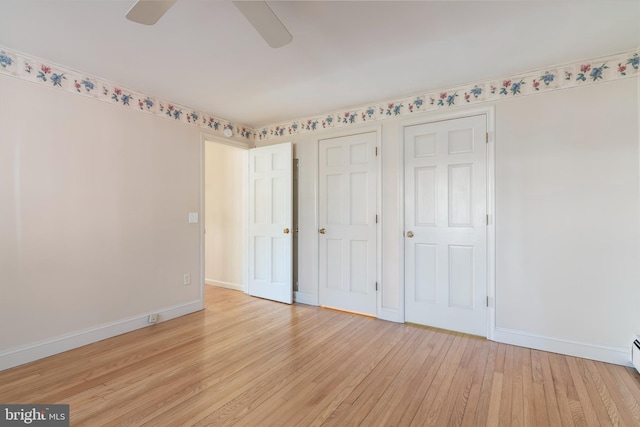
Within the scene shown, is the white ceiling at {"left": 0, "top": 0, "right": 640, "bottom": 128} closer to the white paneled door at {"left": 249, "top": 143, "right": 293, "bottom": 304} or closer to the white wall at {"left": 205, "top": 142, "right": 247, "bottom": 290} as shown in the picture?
the white paneled door at {"left": 249, "top": 143, "right": 293, "bottom": 304}

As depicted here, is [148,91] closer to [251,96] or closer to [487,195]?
[251,96]

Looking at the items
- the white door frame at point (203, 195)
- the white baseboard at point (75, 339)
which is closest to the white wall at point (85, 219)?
the white baseboard at point (75, 339)

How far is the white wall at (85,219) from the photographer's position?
2268 mm

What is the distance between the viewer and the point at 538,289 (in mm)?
2549

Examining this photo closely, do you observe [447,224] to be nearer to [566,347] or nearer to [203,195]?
[566,347]

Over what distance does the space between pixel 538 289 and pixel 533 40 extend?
1.97 metres

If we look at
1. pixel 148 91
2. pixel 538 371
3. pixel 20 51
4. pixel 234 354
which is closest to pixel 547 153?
pixel 538 371

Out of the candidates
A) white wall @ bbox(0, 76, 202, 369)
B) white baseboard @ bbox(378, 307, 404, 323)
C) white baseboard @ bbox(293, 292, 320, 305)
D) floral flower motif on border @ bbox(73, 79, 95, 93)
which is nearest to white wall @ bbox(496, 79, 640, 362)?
white baseboard @ bbox(378, 307, 404, 323)

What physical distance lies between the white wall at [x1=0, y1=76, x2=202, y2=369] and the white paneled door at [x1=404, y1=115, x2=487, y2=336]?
256cm

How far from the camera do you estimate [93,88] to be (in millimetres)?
2691

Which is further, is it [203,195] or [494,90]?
[203,195]

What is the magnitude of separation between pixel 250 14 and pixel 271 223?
277 centimetres

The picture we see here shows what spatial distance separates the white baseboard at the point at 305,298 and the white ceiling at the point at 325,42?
2457 millimetres

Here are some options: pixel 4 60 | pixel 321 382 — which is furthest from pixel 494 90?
pixel 4 60
